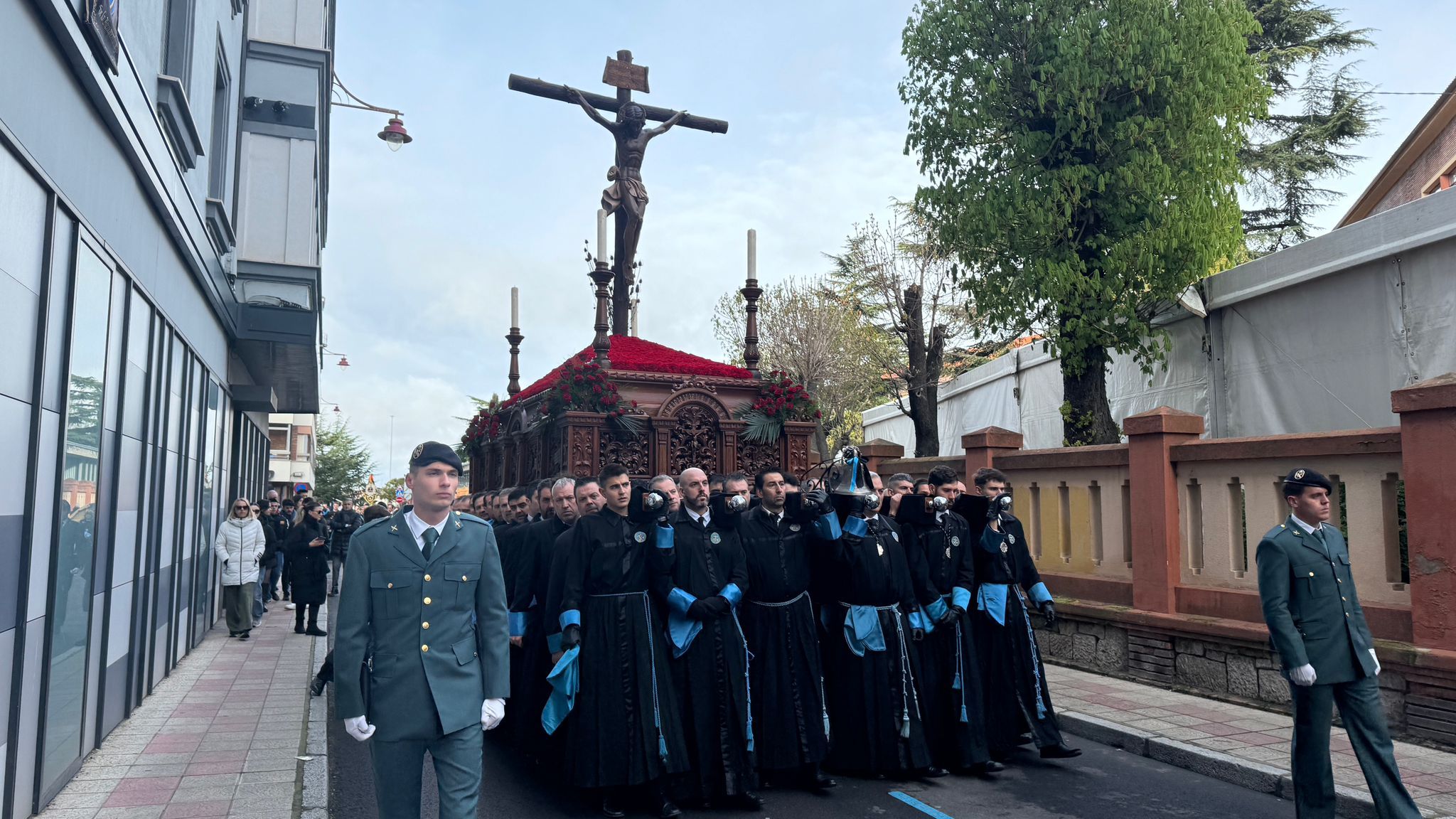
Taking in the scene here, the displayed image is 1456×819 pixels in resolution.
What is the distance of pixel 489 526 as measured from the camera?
441 cm

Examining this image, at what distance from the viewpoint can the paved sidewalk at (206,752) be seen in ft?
18.6

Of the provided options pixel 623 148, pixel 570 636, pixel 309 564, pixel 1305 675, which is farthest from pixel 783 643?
pixel 309 564

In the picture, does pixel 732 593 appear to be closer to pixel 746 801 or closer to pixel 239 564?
pixel 746 801

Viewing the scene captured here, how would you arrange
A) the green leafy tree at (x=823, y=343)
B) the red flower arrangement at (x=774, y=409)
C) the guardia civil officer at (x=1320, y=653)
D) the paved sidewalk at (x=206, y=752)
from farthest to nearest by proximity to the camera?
the green leafy tree at (x=823, y=343), the red flower arrangement at (x=774, y=409), the paved sidewalk at (x=206, y=752), the guardia civil officer at (x=1320, y=653)

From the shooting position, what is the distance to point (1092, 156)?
538 inches

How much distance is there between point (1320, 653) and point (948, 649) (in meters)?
2.57

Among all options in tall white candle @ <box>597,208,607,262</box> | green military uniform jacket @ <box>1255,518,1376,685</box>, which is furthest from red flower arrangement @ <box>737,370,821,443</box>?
green military uniform jacket @ <box>1255,518,1376,685</box>

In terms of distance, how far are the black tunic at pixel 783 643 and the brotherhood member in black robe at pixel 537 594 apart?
1.39m

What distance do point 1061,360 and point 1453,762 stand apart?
322 inches

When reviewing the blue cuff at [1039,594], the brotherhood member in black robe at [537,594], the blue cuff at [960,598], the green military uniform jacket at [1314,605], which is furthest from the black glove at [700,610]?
the green military uniform jacket at [1314,605]

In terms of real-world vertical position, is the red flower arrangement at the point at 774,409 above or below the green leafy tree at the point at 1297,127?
below

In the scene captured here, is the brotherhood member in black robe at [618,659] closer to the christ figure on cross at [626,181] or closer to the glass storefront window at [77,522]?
the glass storefront window at [77,522]

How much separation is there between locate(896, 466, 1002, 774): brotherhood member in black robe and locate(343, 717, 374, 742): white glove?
13.1 feet

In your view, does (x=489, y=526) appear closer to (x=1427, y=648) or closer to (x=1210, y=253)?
(x=1427, y=648)
